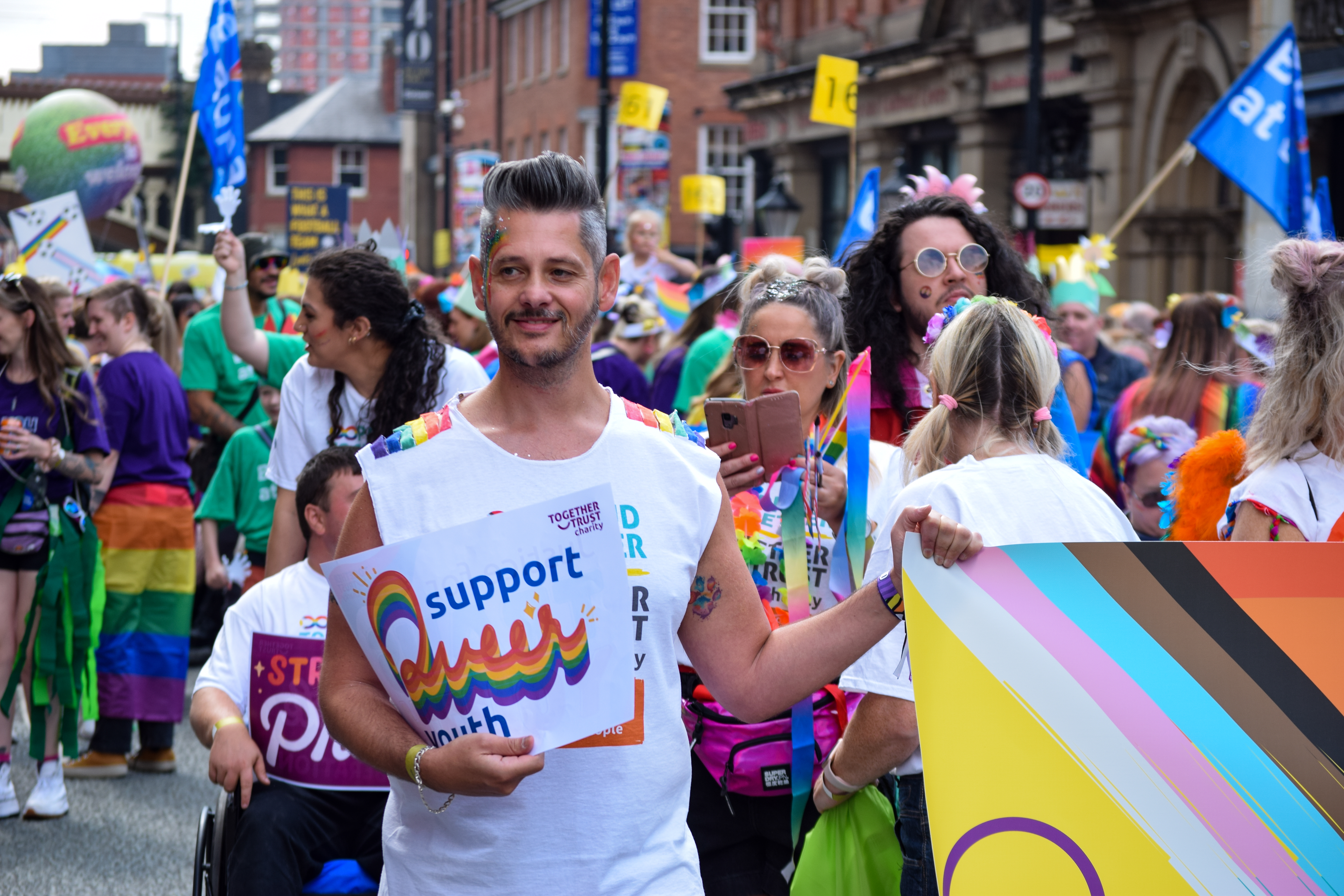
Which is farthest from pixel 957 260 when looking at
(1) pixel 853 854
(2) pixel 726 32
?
(2) pixel 726 32

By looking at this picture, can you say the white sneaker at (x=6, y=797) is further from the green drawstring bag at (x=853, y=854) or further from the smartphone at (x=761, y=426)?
the smartphone at (x=761, y=426)

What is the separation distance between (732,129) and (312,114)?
29.8 metres

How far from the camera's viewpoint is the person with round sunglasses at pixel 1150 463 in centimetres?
575

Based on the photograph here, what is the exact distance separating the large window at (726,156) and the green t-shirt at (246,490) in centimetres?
3352

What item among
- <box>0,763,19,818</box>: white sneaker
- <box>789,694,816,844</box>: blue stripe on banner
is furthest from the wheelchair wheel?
<box>0,763,19,818</box>: white sneaker

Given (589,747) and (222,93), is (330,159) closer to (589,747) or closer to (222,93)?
(222,93)

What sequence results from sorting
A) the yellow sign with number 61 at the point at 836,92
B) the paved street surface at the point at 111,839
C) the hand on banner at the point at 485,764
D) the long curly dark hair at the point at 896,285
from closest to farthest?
the hand on banner at the point at 485,764 < the long curly dark hair at the point at 896,285 < the paved street surface at the point at 111,839 < the yellow sign with number 61 at the point at 836,92

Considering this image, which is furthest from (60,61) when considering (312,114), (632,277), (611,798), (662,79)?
(611,798)

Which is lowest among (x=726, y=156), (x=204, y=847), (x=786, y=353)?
(x=204, y=847)

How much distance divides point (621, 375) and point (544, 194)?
5.47 m

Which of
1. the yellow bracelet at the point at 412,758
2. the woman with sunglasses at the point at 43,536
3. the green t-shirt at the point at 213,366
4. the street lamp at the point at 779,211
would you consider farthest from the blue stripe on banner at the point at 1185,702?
the street lamp at the point at 779,211

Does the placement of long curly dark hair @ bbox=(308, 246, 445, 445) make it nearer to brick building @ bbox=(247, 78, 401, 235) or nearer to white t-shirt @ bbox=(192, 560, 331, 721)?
white t-shirt @ bbox=(192, 560, 331, 721)

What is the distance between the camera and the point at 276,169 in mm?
63094

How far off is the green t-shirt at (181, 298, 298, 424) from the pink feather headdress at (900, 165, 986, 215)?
12.5ft
